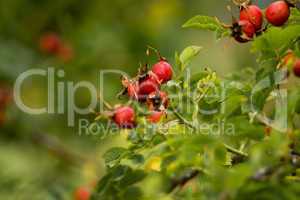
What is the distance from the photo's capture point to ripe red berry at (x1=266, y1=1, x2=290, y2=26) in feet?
4.86

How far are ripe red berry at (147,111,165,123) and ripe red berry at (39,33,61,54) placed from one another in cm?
232

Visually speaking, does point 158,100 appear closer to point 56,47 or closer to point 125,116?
point 125,116

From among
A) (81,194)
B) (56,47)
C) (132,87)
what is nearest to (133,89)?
(132,87)

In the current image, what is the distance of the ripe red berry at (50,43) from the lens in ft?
12.5

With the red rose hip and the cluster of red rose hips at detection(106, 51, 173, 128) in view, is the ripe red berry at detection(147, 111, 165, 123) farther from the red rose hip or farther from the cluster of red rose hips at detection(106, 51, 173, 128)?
the red rose hip

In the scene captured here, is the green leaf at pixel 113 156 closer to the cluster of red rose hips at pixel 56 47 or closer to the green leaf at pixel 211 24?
the green leaf at pixel 211 24

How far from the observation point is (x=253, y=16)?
4.99 ft

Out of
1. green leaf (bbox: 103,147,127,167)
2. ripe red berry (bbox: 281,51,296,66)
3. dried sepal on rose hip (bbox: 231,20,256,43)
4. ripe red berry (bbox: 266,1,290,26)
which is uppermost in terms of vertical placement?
ripe red berry (bbox: 266,1,290,26)

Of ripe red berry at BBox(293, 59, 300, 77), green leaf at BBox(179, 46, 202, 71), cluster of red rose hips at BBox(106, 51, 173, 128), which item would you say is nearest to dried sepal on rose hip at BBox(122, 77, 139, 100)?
cluster of red rose hips at BBox(106, 51, 173, 128)

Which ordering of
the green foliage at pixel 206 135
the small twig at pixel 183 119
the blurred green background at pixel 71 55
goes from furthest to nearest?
1. the blurred green background at pixel 71 55
2. the small twig at pixel 183 119
3. the green foliage at pixel 206 135

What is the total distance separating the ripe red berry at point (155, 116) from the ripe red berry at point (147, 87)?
4 cm

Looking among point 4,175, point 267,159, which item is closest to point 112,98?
point 4,175

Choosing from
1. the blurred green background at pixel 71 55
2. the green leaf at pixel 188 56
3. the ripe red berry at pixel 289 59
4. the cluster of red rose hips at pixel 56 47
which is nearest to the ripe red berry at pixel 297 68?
the ripe red berry at pixel 289 59

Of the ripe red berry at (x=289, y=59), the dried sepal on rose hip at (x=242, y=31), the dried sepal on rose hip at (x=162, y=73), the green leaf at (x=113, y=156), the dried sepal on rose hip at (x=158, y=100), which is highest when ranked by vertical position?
the dried sepal on rose hip at (x=242, y=31)
